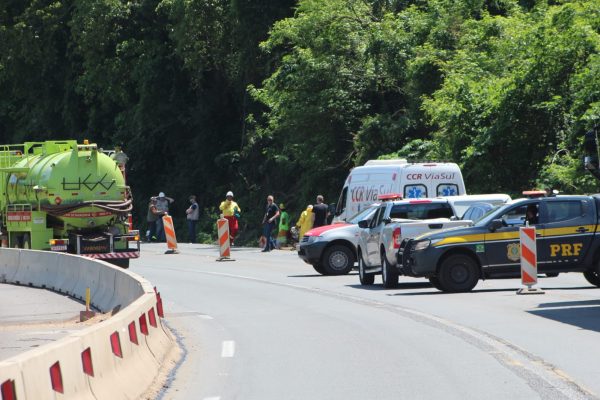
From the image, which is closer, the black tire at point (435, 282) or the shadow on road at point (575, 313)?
the shadow on road at point (575, 313)

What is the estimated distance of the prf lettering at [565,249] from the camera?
20406 millimetres

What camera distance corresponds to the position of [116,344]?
955 centimetres

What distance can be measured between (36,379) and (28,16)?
5647cm

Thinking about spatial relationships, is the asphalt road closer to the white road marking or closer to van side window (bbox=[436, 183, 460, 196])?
→ the white road marking

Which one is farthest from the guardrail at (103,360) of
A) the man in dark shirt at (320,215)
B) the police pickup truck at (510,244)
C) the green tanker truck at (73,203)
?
the man in dark shirt at (320,215)

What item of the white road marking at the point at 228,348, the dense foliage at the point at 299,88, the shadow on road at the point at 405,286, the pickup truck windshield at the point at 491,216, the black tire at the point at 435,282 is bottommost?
the white road marking at the point at 228,348

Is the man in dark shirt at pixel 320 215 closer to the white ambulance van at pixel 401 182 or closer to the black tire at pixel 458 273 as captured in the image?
the white ambulance van at pixel 401 182

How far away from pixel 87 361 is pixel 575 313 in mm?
9785

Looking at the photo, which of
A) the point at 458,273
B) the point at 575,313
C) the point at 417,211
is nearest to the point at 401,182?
the point at 417,211

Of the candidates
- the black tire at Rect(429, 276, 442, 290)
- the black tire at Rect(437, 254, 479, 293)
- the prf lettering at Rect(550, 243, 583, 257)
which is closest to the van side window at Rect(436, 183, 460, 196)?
the black tire at Rect(429, 276, 442, 290)

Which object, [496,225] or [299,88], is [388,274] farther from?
[299,88]

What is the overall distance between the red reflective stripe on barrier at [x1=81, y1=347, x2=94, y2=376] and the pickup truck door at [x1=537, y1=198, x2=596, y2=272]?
13.3m

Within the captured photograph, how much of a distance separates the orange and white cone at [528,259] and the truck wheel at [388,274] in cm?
288

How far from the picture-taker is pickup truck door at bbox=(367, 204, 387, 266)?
75.4 ft
